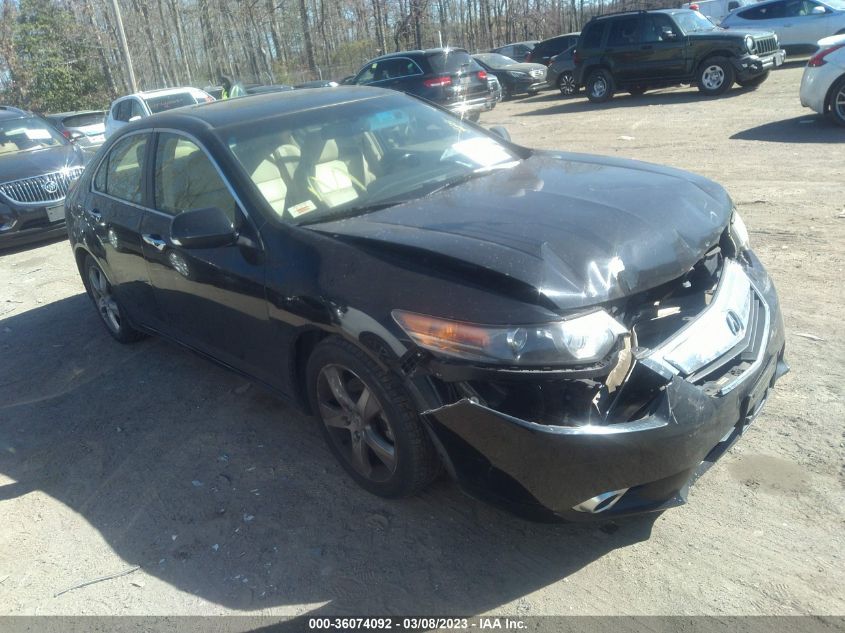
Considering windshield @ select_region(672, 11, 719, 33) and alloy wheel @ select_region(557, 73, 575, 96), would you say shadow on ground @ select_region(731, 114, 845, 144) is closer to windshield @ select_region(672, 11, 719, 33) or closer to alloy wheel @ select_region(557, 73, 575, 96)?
windshield @ select_region(672, 11, 719, 33)

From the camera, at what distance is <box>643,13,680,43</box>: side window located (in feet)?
50.3

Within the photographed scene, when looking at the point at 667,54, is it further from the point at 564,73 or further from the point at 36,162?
the point at 36,162

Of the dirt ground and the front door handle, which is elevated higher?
the front door handle

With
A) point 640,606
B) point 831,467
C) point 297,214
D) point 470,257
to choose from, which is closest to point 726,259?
point 831,467

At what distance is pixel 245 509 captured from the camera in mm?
3471

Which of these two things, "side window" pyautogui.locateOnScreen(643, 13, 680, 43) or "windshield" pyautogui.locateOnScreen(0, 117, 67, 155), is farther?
"side window" pyautogui.locateOnScreen(643, 13, 680, 43)

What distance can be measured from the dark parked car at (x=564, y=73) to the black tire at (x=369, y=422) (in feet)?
56.1

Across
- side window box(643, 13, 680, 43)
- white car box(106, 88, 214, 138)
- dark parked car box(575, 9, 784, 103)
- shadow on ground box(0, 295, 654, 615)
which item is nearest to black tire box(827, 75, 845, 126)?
dark parked car box(575, 9, 784, 103)

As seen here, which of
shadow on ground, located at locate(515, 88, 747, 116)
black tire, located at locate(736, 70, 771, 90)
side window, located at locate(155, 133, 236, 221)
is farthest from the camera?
A: shadow on ground, located at locate(515, 88, 747, 116)

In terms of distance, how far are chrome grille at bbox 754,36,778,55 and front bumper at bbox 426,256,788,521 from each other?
46.7 feet

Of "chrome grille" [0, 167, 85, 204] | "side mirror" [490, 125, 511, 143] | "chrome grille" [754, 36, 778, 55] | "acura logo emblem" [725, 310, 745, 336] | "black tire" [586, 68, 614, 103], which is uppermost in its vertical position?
"side mirror" [490, 125, 511, 143]

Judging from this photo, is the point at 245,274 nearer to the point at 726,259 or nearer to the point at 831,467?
the point at 726,259

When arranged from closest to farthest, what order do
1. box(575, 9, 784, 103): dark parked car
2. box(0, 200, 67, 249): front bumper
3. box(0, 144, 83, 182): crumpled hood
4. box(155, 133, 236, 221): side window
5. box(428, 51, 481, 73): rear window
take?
1. box(155, 133, 236, 221): side window
2. box(0, 200, 67, 249): front bumper
3. box(0, 144, 83, 182): crumpled hood
4. box(575, 9, 784, 103): dark parked car
5. box(428, 51, 481, 73): rear window

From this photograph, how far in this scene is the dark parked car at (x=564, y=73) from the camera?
62.1 ft
